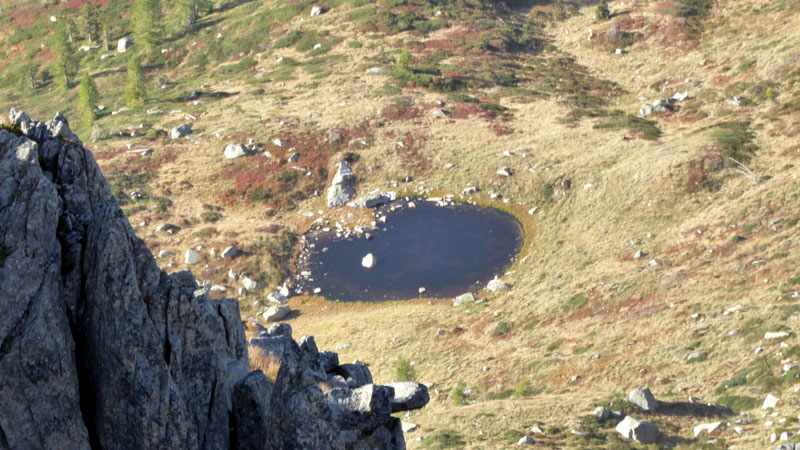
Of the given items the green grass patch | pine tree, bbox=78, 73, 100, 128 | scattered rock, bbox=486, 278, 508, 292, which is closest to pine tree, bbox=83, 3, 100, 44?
pine tree, bbox=78, 73, 100, 128

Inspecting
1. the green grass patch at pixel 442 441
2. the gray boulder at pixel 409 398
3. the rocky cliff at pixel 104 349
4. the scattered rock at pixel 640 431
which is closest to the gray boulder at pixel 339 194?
the green grass patch at pixel 442 441

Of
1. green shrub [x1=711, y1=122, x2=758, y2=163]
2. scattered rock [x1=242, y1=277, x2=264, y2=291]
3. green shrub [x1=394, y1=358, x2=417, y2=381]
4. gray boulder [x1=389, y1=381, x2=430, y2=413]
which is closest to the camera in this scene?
gray boulder [x1=389, y1=381, x2=430, y2=413]

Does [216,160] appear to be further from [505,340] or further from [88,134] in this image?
[505,340]

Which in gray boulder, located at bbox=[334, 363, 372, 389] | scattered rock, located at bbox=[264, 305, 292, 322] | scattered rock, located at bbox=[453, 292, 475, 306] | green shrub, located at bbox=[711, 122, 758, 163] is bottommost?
scattered rock, located at bbox=[453, 292, 475, 306]

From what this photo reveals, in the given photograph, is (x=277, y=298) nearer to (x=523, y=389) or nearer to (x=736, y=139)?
(x=523, y=389)

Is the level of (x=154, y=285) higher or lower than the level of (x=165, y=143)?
higher

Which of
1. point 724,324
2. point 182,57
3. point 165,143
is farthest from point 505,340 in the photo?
point 182,57

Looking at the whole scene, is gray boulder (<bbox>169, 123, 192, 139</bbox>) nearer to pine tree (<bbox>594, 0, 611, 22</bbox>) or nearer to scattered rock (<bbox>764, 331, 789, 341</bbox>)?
pine tree (<bbox>594, 0, 611, 22</bbox>)
